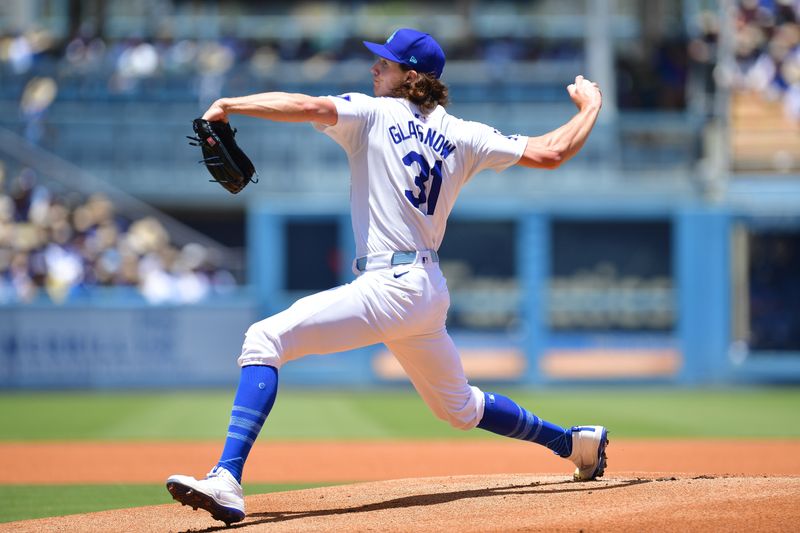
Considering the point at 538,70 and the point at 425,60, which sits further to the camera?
the point at 538,70

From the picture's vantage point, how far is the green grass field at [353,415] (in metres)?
10.1

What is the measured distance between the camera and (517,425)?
535 cm

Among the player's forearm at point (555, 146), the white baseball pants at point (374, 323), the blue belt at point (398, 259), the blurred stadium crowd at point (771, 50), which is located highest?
the blurred stadium crowd at point (771, 50)

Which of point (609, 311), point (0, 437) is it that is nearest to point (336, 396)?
point (609, 311)

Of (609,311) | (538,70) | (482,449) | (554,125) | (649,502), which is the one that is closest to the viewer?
(649,502)

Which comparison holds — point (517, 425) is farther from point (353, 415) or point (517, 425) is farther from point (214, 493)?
point (353, 415)

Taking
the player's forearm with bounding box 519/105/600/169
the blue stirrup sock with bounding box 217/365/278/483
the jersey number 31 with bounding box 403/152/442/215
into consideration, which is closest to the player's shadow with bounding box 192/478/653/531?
the blue stirrup sock with bounding box 217/365/278/483

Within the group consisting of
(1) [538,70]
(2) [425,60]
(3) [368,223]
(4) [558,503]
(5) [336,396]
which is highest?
(1) [538,70]

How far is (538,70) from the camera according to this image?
61.4 feet

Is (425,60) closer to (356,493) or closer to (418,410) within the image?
(356,493)

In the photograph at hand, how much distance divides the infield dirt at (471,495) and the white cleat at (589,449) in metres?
0.11

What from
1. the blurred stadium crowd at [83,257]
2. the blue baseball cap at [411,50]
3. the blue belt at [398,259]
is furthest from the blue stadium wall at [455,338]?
the blue baseball cap at [411,50]

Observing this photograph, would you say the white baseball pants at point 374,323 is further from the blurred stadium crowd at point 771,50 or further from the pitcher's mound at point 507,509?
the blurred stadium crowd at point 771,50

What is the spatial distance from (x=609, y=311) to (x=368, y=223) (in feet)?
35.7
